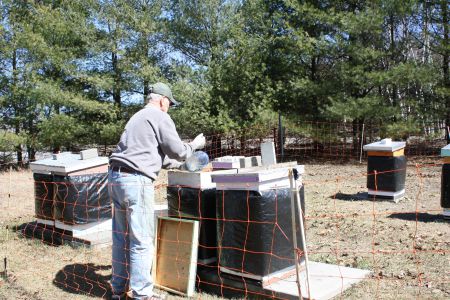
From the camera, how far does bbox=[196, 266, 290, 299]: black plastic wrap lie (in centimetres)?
412

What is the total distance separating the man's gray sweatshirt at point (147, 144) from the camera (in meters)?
4.11

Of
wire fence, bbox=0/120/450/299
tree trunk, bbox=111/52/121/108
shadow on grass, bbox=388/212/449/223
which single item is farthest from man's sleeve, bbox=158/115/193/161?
tree trunk, bbox=111/52/121/108

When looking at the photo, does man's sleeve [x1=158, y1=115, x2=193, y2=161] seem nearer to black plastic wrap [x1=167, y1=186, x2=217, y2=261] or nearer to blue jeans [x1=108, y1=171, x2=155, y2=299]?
blue jeans [x1=108, y1=171, x2=155, y2=299]

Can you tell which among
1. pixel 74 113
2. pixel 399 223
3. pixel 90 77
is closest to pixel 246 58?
pixel 90 77

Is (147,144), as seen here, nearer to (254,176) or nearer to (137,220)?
(137,220)

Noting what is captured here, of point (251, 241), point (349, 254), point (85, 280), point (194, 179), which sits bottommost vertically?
point (85, 280)

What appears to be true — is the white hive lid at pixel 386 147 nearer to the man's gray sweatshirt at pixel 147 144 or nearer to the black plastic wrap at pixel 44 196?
the man's gray sweatshirt at pixel 147 144

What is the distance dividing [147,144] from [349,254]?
2.96m

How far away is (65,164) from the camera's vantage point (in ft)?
21.2

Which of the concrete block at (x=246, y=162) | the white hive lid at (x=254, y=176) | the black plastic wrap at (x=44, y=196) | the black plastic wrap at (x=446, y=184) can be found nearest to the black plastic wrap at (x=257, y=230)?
the white hive lid at (x=254, y=176)

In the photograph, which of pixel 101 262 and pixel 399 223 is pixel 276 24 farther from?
pixel 101 262

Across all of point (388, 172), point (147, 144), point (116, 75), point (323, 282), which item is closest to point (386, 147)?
point (388, 172)

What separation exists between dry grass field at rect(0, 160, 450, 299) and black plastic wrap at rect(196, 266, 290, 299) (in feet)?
2.48

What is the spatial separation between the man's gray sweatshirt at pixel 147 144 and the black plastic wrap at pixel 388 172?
5.42 meters
